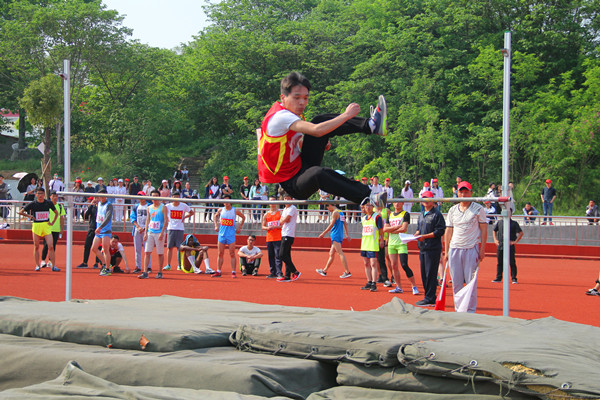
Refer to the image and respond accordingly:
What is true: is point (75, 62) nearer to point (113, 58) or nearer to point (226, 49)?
point (113, 58)

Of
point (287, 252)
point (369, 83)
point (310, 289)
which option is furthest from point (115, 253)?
point (369, 83)

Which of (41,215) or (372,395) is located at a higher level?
(41,215)

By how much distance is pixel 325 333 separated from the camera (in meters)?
4.63

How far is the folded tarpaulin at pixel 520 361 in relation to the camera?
369 cm

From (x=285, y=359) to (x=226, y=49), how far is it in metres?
31.0

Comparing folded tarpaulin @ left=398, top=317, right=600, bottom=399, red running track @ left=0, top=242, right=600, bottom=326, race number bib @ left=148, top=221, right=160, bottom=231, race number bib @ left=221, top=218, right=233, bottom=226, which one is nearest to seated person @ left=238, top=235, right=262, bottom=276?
red running track @ left=0, top=242, right=600, bottom=326

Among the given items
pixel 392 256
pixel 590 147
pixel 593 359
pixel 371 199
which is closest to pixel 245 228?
pixel 392 256

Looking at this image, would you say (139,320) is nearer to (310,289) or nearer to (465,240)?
(465,240)

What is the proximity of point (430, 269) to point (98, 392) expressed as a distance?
232 inches

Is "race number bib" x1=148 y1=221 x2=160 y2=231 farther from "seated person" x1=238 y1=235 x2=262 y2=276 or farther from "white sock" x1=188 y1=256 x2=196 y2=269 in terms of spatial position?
"seated person" x1=238 y1=235 x2=262 y2=276

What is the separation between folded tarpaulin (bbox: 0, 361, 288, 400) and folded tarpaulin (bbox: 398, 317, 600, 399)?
1.02 meters

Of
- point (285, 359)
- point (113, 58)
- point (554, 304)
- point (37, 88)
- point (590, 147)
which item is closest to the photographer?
point (285, 359)

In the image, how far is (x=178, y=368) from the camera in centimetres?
424

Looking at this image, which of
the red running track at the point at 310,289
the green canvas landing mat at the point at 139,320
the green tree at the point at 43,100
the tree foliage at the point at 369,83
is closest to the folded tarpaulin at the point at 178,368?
the green canvas landing mat at the point at 139,320
